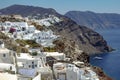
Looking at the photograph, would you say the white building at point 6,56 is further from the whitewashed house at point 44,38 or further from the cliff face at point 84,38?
the cliff face at point 84,38

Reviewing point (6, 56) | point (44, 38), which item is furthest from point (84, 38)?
point (6, 56)

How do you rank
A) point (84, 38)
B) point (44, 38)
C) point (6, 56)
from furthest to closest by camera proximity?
point (84, 38)
point (44, 38)
point (6, 56)

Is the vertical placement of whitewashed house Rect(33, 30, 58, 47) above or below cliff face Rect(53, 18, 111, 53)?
above

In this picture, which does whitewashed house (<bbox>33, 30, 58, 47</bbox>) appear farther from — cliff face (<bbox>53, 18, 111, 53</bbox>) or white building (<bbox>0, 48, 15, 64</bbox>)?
cliff face (<bbox>53, 18, 111, 53</bbox>)

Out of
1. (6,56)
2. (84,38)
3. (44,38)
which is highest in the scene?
(6,56)

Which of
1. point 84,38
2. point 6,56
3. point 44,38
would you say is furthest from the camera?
point 84,38

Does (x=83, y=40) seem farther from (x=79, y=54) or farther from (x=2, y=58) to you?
(x=2, y=58)

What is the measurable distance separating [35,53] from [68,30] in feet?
404

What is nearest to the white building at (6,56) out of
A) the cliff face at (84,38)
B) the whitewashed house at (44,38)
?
the whitewashed house at (44,38)

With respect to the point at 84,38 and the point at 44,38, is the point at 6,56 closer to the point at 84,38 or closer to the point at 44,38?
the point at 44,38

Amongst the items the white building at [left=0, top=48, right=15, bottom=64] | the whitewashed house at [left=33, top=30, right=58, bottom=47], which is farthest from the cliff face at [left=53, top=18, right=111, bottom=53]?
the white building at [left=0, top=48, right=15, bottom=64]

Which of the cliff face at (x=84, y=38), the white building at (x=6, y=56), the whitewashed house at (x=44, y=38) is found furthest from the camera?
the cliff face at (x=84, y=38)

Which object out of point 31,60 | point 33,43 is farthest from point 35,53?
point 33,43

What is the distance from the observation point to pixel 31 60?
30.6 meters
